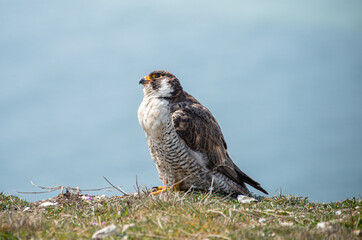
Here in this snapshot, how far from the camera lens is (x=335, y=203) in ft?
19.9

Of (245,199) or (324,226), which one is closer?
(324,226)

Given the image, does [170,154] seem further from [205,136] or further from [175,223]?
[175,223]

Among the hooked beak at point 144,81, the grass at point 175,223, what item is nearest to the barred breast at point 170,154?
the hooked beak at point 144,81

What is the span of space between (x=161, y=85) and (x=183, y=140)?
1.01 m

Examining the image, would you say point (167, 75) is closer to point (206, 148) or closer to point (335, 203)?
point (206, 148)

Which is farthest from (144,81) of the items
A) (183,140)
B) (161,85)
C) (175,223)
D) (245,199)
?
(175,223)

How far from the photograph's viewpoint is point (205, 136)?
6.20 meters

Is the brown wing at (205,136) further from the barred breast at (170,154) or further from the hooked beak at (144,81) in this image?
the hooked beak at (144,81)

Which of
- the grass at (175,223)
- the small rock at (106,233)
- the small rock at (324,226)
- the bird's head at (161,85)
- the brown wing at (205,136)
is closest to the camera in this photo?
the small rock at (106,233)

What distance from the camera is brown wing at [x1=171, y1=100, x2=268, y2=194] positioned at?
5.96 metres

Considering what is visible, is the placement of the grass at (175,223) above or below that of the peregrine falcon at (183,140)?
below

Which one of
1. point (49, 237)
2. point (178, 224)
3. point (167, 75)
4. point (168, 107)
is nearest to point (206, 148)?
point (168, 107)

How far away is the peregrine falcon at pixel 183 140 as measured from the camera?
5.97 meters

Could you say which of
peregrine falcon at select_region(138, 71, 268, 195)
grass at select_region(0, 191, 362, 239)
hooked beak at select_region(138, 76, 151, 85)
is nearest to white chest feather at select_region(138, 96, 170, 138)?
peregrine falcon at select_region(138, 71, 268, 195)
